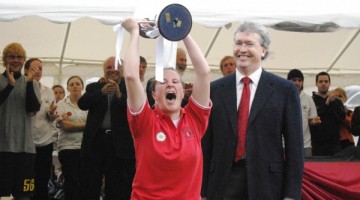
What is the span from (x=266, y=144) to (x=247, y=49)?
1.96ft

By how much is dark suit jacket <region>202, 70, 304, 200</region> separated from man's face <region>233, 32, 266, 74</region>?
0.48ft

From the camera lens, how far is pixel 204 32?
11250 mm

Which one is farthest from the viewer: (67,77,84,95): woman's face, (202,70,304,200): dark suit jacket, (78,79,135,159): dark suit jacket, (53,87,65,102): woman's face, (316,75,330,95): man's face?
(53,87,65,102): woman's face

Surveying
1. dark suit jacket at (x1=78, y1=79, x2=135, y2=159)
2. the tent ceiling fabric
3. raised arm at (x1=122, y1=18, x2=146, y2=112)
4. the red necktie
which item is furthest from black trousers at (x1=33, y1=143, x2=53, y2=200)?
raised arm at (x1=122, y1=18, x2=146, y2=112)

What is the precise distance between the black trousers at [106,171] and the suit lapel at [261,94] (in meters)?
2.97

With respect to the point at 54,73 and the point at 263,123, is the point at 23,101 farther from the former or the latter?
the point at 54,73

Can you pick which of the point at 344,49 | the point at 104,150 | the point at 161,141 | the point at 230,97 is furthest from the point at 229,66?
the point at 344,49

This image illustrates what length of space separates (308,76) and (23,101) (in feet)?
20.9

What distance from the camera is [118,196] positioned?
732cm

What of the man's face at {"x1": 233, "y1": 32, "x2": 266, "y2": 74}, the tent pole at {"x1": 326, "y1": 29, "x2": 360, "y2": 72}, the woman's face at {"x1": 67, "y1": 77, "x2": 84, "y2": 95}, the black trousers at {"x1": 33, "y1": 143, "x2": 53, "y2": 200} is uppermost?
the tent pole at {"x1": 326, "y1": 29, "x2": 360, "y2": 72}

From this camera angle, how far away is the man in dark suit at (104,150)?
7293 mm

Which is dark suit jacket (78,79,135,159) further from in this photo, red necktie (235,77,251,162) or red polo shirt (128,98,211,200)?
red polo shirt (128,98,211,200)

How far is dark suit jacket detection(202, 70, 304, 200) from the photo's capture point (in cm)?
440

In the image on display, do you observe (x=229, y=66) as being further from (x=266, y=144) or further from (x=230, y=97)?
(x=266, y=144)
